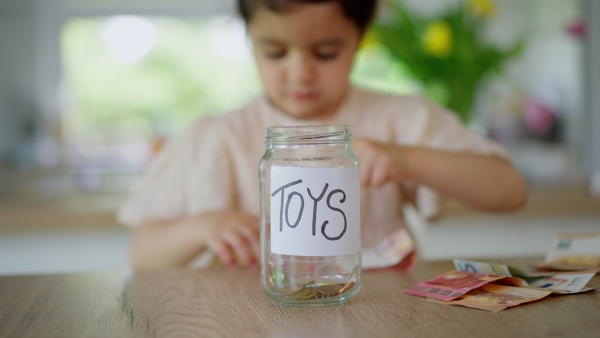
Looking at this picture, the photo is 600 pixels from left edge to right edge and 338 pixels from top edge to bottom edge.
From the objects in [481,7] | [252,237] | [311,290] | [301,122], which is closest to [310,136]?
[311,290]

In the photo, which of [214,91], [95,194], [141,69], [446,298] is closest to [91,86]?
[141,69]

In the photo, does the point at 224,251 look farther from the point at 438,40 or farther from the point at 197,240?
the point at 438,40

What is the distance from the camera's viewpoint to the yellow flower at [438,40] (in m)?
1.94

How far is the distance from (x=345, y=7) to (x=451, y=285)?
0.48 meters

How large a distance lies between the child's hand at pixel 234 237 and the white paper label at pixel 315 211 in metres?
0.23

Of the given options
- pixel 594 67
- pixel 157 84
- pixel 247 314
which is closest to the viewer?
pixel 247 314

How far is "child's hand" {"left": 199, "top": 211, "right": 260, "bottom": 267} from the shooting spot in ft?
2.70

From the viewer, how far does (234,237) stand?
Answer: 0.83 metres

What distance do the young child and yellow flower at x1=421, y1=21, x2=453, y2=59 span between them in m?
0.83

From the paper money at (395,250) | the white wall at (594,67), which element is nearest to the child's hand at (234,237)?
the paper money at (395,250)

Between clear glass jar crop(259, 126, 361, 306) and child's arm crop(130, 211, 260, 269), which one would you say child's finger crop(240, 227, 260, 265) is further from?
clear glass jar crop(259, 126, 361, 306)

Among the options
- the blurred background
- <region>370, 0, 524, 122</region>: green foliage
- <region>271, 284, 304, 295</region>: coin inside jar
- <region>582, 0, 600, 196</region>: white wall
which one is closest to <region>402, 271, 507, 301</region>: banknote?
<region>271, 284, 304, 295</region>: coin inside jar

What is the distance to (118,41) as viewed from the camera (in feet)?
13.4

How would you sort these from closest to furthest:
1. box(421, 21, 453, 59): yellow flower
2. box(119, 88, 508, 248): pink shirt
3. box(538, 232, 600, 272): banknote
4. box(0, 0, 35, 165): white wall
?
1. box(538, 232, 600, 272): banknote
2. box(119, 88, 508, 248): pink shirt
3. box(421, 21, 453, 59): yellow flower
4. box(0, 0, 35, 165): white wall
